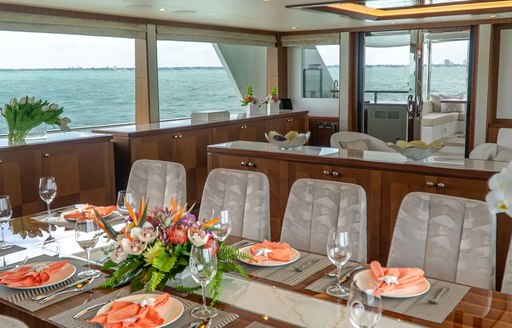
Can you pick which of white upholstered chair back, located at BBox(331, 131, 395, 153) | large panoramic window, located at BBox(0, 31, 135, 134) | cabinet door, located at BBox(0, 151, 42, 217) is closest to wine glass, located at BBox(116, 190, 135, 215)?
cabinet door, located at BBox(0, 151, 42, 217)

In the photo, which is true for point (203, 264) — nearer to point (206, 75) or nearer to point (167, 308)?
point (167, 308)

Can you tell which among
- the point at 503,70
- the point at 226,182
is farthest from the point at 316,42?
the point at 226,182

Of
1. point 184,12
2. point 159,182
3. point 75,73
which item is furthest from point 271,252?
point 75,73

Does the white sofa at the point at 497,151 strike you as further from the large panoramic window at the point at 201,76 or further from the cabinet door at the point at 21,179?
the large panoramic window at the point at 201,76

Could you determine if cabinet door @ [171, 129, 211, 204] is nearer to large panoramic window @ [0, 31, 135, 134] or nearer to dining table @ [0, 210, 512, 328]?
large panoramic window @ [0, 31, 135, 134]

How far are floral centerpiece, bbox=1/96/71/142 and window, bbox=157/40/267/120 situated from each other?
4.40 metres

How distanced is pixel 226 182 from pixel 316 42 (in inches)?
230

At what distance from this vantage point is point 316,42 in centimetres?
830

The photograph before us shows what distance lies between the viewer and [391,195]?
3.39 meters

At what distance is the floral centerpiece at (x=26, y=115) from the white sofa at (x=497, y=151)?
10.7ft

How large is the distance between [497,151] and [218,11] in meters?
2.98

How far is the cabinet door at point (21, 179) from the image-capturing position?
13.5ft

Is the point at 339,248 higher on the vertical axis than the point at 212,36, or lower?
lower

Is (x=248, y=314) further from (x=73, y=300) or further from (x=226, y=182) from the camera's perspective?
(x=226, y=182)
